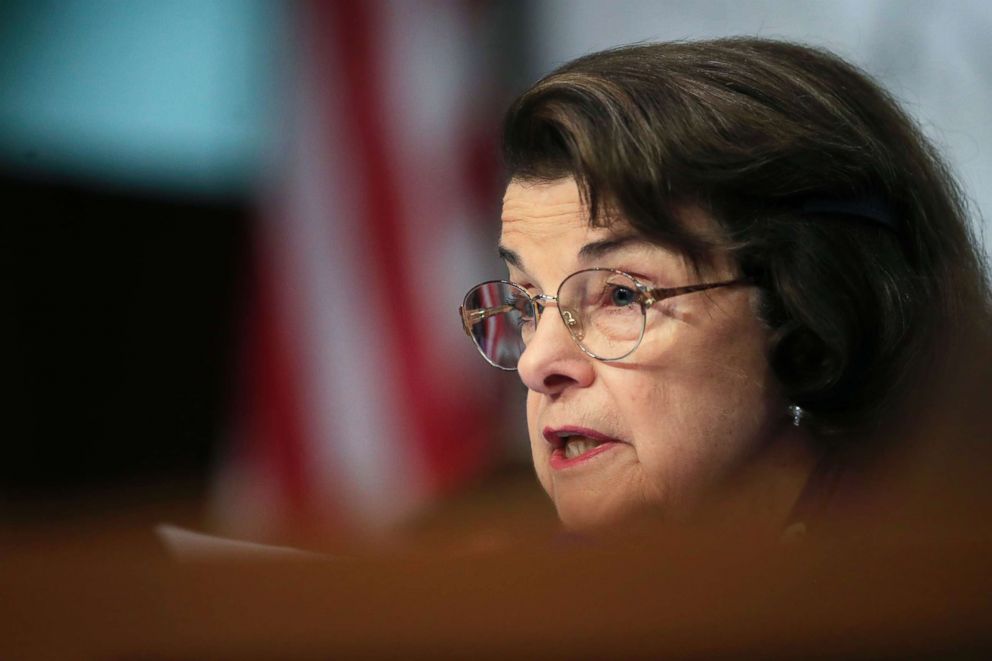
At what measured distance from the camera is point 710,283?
3.54ft

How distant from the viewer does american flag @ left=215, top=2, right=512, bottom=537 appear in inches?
58.8

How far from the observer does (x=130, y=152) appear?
4.82 ft

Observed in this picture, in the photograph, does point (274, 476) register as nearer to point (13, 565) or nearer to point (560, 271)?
point (560, 271)

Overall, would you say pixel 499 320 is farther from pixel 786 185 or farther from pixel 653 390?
pixel 786 185

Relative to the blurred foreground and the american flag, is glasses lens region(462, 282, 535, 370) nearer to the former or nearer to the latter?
the american flag

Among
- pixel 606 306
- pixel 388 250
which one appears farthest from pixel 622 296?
pixel 388 250

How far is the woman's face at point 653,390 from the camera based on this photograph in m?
1.08

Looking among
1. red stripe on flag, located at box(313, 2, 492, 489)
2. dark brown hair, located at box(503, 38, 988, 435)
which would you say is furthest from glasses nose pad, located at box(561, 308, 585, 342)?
red stripe on flag, located at box(313, 2, 492, 489)

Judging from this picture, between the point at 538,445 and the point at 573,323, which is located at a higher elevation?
the point at 573,323

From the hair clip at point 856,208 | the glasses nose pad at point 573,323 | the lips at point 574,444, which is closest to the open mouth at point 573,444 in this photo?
the lips at point 574,444

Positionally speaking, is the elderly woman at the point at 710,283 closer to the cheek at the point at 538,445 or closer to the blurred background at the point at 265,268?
the cheek at the point at 538,445

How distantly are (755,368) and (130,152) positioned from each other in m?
0.93

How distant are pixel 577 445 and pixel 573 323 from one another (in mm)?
136

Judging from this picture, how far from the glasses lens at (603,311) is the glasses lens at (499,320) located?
0.09m
